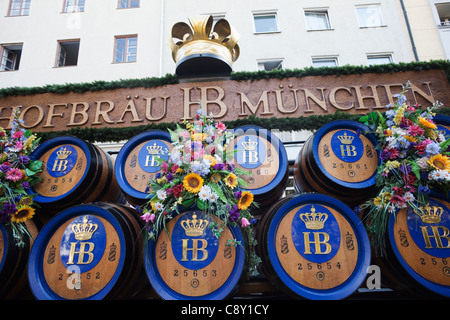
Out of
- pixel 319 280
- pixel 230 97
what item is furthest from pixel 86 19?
pixel 319 280

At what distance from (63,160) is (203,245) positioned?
66.3 inches

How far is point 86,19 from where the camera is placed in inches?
416

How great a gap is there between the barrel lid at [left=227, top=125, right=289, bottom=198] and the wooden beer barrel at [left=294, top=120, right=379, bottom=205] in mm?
254

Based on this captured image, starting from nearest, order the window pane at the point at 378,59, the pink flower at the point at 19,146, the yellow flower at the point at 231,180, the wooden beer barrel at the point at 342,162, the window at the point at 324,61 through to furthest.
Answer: the yellow flower at the point at 231,180 < the wooden beer barrel at the point at 342,162 < the pink flower at the point at 19,146 < the window pane at the point at 378,59 < the window at the point at 324,61

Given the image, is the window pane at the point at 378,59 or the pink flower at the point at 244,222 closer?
the pink flower at the point at 244,222

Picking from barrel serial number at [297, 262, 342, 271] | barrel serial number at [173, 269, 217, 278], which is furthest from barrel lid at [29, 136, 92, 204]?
barrel serial number at [297, 262, 342, 271]

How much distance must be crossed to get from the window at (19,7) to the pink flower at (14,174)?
11.8m

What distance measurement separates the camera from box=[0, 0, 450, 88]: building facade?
9.59 metres

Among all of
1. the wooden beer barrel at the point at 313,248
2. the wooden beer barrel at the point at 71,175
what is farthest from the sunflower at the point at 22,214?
→ the wooden beer barrel at the point at 313,248

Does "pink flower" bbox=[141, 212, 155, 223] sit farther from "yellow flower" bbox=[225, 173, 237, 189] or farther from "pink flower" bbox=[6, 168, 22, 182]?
"pink flower" bbox=[6, 168, 22, 182]

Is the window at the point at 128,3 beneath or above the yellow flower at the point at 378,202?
above

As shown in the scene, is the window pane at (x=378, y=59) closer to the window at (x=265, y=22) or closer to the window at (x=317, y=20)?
the window at (x=317, y=20)

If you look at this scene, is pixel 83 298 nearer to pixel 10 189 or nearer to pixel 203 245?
pixel 203 245

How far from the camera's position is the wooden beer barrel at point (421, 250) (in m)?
1.91
